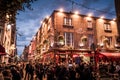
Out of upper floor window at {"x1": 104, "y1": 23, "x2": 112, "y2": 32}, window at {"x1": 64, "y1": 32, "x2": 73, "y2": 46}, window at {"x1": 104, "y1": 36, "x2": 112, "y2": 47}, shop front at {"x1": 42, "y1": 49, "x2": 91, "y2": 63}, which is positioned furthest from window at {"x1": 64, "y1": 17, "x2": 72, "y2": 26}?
upper floor window at {"x1": 104, "y1": 23, "x2": 112, "y2": 32}

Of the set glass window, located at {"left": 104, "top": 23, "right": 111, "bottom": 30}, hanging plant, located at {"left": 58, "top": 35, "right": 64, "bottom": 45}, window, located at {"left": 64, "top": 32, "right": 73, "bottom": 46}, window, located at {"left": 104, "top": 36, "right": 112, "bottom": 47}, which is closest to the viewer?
hanging plant, located at {"left": 58, "top": 35, "right": 64, "bottom": 45}

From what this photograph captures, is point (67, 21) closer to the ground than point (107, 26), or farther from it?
farther from it

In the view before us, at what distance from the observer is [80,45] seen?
28.3 m

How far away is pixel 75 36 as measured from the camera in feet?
93.4

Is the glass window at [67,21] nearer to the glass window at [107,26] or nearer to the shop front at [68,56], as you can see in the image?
the shop front at [68,56]

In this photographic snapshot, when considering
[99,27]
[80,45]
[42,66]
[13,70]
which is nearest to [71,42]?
[80,45]

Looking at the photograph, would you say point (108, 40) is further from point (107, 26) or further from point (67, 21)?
point (67, 21)

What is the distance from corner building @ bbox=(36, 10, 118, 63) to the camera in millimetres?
27047

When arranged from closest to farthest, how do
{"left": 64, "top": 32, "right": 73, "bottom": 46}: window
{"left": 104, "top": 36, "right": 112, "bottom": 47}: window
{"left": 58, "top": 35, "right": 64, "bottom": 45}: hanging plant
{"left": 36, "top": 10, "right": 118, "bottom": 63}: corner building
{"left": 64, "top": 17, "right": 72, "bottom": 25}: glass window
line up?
{"left": 58, "top": 35, "right": 64, "bottom": 45}: hanging plant → {"left": 36, "top": 10, "right": 118, "bottom": 63}: corner building → {"left": 64, "top": 32, "right": 73, "bottom": 46}: window → {"left": 64, "top": 17, "right": 72, "bottom": 25}: glass window → {"left": 104, "top": 36, "right": 112, "bottom": 47}: window

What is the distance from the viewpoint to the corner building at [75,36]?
27047 mm

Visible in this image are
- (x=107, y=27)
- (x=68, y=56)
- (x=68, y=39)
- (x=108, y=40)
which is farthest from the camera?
(x=107, y=27)

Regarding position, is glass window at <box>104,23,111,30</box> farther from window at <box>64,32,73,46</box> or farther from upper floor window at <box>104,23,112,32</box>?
window at <box>64,32,73,46</box>

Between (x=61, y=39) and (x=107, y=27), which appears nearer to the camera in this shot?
(x=61, y=39)

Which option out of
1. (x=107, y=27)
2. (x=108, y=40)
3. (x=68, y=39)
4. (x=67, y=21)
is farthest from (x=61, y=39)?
(x=107, y=27)
